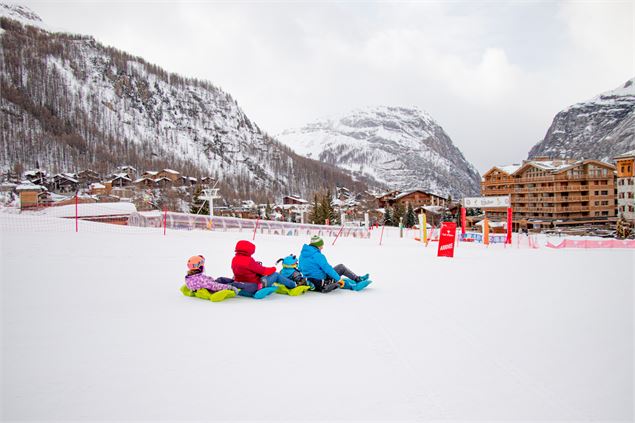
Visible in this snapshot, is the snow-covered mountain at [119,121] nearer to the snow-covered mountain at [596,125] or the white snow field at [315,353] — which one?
the snow-covered mountain at [596,125]

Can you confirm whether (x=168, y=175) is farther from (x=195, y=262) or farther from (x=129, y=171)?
(x=195, y=262)

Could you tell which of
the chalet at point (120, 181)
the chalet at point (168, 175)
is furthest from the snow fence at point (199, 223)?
the chalet at point (168, 175)

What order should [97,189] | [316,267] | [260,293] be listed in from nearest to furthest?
[260,293]
[316,267]
[97,189]

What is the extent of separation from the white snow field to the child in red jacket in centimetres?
30

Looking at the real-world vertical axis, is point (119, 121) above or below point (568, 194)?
above

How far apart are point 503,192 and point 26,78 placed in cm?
15263

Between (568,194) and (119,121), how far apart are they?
144 meters

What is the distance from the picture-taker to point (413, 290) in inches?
311

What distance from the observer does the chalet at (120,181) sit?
96850 mm

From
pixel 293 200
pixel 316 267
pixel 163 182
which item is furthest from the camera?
pixel 293 200

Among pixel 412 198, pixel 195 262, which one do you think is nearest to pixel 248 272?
pixel 195 262

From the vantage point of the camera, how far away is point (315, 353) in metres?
4.07

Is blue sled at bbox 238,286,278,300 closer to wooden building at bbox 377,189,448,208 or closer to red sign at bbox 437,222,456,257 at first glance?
red sign at bbox 437,222,456,257

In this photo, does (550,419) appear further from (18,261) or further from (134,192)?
(134,192)
